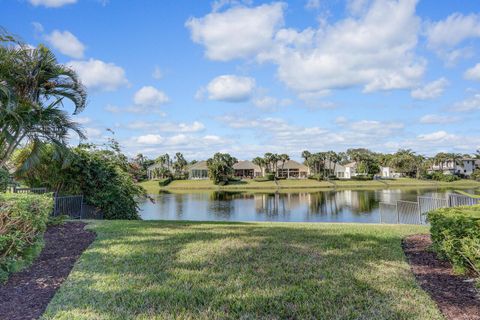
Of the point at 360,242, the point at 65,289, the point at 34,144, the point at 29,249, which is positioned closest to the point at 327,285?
the point at 360,242

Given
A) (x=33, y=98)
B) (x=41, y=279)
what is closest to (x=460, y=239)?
(x=41, y=279)

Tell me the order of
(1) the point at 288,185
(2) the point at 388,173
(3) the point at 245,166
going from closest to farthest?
(1) the point at 288,185, (3) the point at 245,166, (2) the point at 388,173

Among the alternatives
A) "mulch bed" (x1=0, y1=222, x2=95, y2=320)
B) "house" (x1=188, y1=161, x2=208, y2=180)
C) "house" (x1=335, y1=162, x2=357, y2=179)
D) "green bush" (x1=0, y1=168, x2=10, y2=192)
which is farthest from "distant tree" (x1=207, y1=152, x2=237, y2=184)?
"mulch bed" (x1=0, y1=222, x2=95, y2=320)

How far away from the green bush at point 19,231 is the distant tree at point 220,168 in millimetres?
59873

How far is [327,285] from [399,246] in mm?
2768

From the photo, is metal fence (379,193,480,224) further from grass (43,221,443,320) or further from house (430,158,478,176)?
house (430,158,478,176)

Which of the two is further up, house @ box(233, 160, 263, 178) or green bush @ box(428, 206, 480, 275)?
house @ box(233, 160, 263, 178)

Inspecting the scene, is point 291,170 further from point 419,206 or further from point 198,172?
point 419,206

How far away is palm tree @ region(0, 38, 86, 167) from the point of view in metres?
9.84

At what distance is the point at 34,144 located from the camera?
1100 cm

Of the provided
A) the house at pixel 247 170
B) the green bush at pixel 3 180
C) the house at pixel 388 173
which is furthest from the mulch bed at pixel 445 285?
the house at pixel 388 173

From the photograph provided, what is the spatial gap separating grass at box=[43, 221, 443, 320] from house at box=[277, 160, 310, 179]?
251 feet

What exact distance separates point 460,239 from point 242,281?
296cm

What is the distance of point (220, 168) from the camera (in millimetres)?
66562
